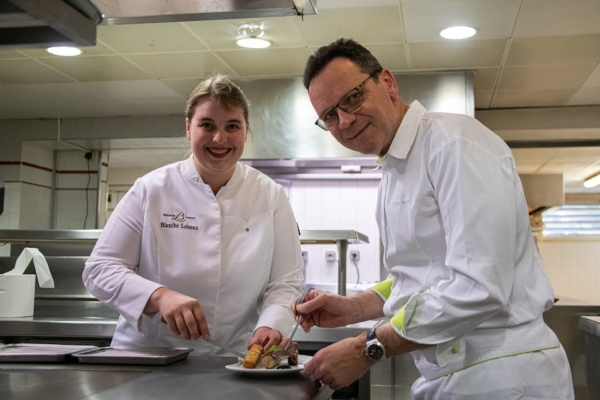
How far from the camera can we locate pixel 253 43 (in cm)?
426

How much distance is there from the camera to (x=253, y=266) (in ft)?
6.26

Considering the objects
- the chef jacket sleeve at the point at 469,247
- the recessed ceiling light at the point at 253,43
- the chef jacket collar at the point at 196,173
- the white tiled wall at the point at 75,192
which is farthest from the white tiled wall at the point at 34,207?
the chef jacket sleeve at the point at 469,247

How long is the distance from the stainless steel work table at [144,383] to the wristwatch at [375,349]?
14 centimetres

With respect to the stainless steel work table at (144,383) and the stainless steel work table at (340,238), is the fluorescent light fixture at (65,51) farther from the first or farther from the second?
the stainless steel work table at (144,383)

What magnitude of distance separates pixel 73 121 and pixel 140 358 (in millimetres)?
5598

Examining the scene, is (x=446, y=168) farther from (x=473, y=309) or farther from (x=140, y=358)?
(x=140, y=358)

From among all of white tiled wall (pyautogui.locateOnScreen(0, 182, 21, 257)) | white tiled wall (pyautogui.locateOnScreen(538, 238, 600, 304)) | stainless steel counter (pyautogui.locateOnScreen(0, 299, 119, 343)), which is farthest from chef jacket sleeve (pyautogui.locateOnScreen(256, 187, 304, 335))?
white tiled wall (pyautogui.locateOnScreen(538, 238, 600, 304))

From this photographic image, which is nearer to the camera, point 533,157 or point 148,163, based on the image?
point 533,157

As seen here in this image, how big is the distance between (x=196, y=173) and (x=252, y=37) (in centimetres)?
237

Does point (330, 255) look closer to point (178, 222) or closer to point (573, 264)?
point (178, 222)

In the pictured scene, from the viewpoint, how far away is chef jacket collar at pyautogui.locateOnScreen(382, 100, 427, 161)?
1434 millimetres

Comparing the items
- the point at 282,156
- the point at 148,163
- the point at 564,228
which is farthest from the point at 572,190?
the point at 282,156

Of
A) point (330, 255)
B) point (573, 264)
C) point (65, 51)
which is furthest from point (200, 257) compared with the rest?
point (573, 264)

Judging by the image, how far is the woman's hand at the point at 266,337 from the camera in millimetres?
1623
